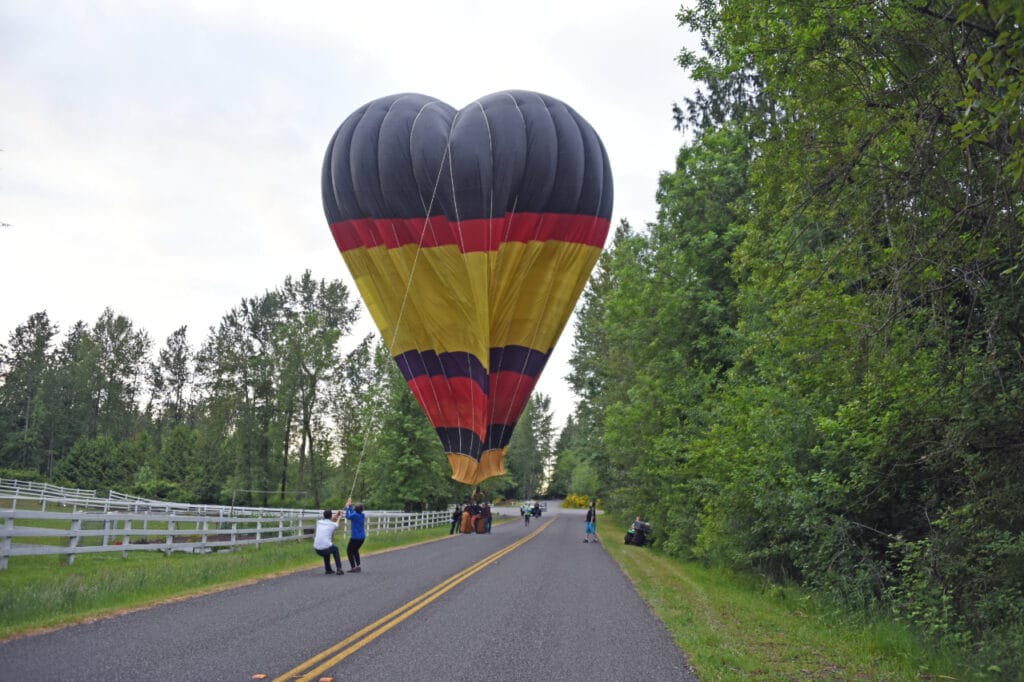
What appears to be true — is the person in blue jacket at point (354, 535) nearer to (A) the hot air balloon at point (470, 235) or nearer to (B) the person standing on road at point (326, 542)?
(B) the person standing on road at point (326, 542)

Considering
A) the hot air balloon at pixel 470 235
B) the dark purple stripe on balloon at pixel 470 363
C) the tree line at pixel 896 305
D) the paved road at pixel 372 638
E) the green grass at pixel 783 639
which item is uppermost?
the hot air balloon at pixel 470 235

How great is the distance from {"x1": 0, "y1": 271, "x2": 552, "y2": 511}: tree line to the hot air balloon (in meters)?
9.24

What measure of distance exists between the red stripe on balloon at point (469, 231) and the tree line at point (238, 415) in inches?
455

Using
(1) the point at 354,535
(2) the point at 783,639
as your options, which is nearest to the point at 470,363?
(1) the point at 354,535

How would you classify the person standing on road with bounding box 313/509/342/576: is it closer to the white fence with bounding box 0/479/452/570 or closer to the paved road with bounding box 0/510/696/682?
the paved road with bounding box 0/510/696/682

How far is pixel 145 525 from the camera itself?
16438 mm

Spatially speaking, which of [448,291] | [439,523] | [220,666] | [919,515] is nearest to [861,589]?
[919,515]

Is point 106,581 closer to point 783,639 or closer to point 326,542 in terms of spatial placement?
point 326,542

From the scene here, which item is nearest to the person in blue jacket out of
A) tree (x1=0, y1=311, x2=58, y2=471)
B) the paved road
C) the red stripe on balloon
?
the paved road

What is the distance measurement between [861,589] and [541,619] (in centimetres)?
475

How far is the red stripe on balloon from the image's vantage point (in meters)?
21.2

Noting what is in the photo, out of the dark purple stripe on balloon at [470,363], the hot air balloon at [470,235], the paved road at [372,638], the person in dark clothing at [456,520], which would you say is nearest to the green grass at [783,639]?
the paved road at [372,638]

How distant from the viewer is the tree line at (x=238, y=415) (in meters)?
45.9

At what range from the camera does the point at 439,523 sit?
1690 inches
